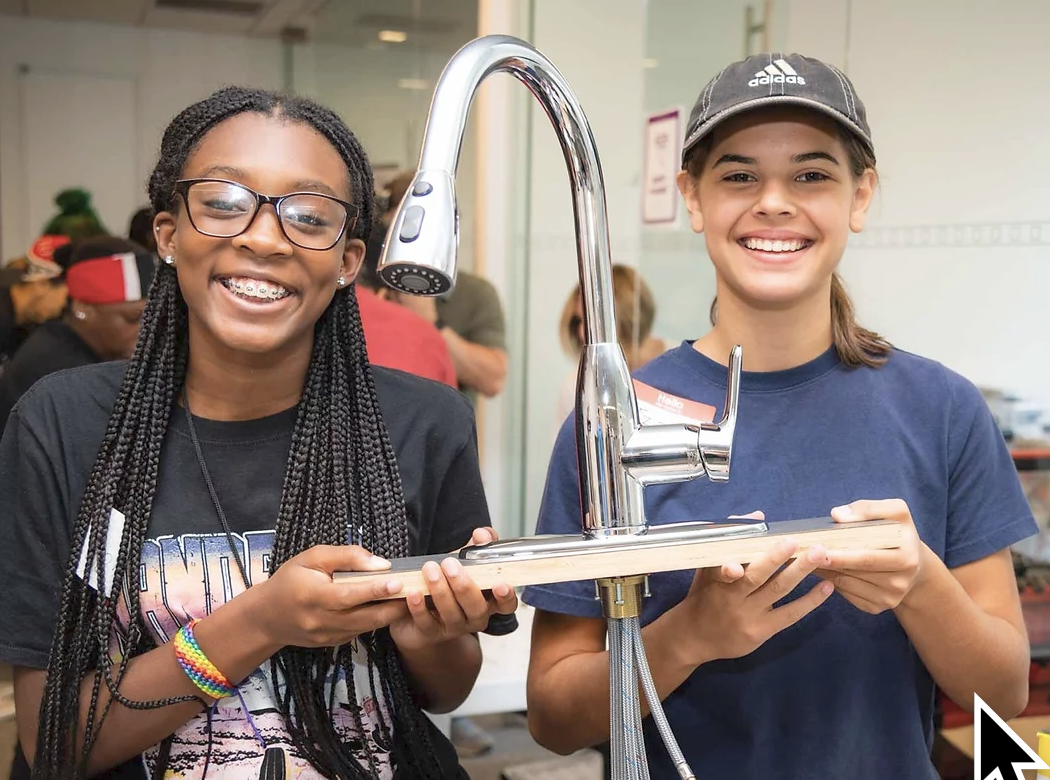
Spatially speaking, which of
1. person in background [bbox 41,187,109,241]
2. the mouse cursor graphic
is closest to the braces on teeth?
the mouse cursor graphic

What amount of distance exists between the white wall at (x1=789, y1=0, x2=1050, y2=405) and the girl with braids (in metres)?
1.09

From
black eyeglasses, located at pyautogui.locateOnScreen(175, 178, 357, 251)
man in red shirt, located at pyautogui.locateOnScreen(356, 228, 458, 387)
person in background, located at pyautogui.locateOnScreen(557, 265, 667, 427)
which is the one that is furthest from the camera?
person in background, located at pyautogui.locateOnScreen(557, 265, 667, 427)

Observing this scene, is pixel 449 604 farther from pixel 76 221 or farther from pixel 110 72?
pixel 110 72

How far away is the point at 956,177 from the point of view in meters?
1.68

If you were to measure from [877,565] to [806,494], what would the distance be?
19 cm

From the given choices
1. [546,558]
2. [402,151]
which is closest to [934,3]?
[546,558]

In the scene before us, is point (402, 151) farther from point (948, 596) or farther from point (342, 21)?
point (948, 596)

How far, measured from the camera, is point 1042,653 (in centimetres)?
155

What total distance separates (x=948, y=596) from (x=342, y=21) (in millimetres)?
4380

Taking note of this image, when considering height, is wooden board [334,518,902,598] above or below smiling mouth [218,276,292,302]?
below

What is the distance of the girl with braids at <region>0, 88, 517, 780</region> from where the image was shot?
82 centimetres

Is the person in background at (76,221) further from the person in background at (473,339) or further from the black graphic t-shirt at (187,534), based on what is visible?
the black graphic t-shirt at (187,534)

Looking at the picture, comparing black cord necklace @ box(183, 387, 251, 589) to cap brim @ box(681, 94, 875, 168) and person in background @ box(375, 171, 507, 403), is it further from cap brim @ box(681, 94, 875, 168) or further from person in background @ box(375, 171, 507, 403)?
person in background @ box(375, 171, 507, 403)

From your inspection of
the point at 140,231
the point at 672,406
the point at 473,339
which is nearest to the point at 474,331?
the point at 473,339
